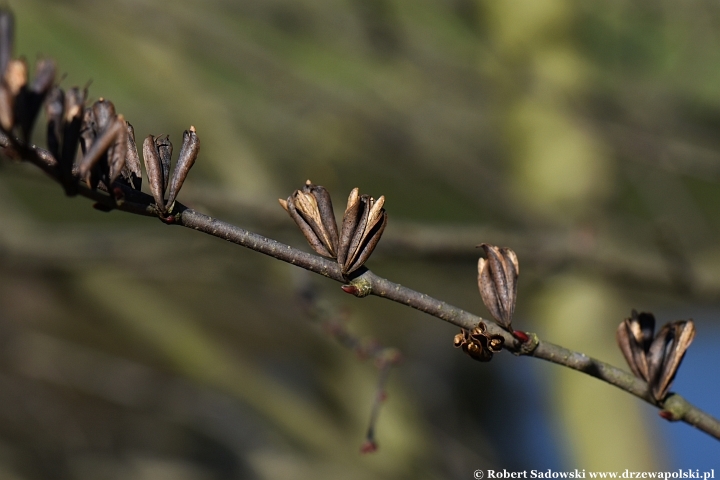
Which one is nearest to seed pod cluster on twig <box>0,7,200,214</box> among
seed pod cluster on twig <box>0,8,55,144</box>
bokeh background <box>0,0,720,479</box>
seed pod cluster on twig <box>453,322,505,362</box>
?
seed pod cluster on twig <box>0,8,55,144</box>

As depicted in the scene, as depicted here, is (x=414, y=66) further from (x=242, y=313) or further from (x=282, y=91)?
(x=242, y=313)

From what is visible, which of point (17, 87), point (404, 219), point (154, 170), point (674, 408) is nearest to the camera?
point (17, 87)

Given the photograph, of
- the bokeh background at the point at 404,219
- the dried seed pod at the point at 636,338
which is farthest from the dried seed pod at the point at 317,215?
the bokeh background at the point at 404,219

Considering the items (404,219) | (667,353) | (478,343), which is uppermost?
(404,219)

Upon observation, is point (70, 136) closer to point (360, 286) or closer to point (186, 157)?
point (186, 157)

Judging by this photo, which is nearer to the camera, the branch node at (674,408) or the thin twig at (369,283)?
the thin twig at (369,283)

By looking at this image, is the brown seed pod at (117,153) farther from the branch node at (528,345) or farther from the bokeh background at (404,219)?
the bokeh background at (404,219)

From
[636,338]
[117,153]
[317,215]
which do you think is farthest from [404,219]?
[117,153]
